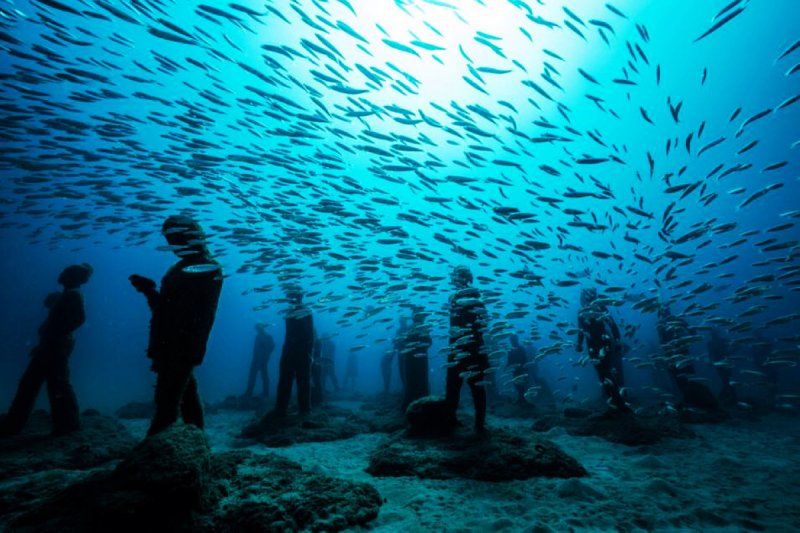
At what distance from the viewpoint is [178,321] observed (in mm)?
3664

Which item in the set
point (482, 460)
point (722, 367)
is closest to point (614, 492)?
point (482, 460)

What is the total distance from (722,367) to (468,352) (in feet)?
41.9

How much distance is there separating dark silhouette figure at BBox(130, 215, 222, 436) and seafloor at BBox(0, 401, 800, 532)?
1.41 meters

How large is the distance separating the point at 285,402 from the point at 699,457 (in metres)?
8.53

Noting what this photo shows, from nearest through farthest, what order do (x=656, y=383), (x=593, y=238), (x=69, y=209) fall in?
1. (x=69, y=209)
2. (x=656, y=383)
3. (x=593, y=238)

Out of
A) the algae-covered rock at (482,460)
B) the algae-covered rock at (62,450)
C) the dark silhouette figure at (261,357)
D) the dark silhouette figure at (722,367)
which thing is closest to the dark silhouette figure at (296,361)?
the algae-covered rock at (62,450)

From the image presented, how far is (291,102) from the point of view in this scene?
7688 millimetres

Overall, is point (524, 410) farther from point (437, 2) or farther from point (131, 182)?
point (131, 182)

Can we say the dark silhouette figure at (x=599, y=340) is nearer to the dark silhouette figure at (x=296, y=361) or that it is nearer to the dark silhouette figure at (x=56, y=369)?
the dark silhouette figure at (x=296, y=361)

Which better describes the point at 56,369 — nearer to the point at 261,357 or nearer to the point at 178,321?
the point at 178,321

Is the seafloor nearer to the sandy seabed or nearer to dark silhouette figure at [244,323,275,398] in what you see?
the sandy seabed

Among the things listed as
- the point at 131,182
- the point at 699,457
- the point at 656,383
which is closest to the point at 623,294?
the point at 699,457

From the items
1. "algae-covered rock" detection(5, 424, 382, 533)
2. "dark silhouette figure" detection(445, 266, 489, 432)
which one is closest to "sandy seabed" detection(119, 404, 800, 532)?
"algae-covered rock" detection(5, 424, 382, 533)

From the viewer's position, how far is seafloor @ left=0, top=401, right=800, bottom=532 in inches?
126
